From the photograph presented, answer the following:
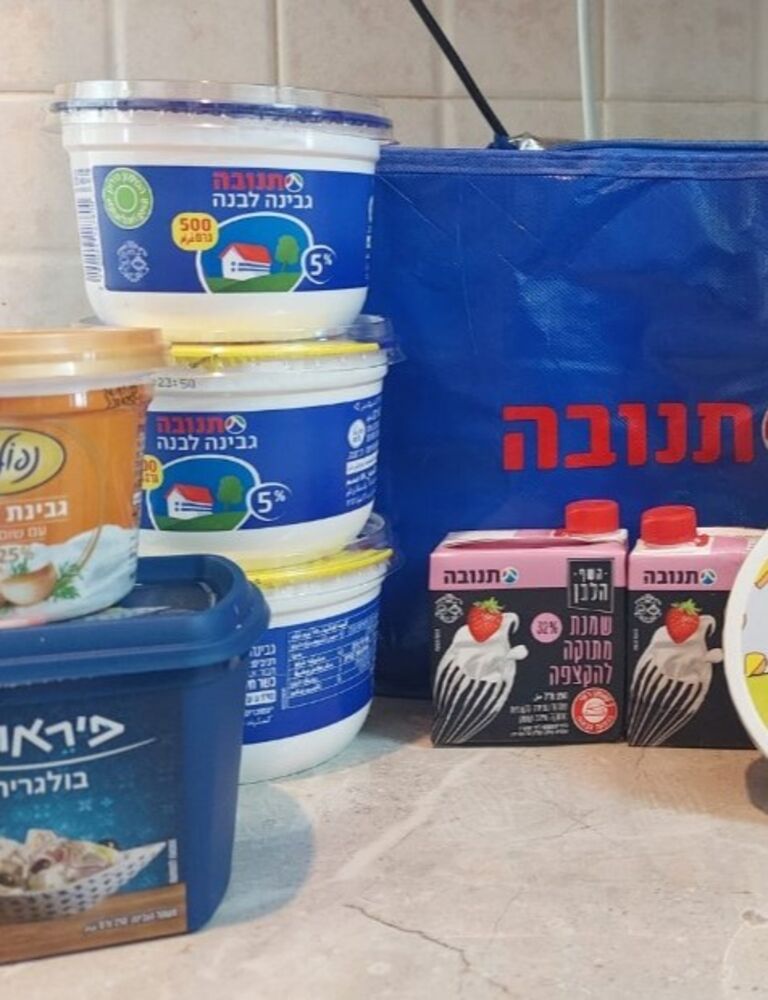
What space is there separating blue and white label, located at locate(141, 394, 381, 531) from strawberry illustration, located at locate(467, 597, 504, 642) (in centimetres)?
11

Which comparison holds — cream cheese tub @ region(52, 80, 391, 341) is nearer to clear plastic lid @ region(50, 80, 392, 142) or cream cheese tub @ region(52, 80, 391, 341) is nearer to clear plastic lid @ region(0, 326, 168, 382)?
clear plastic lid @ region(50, 80, 392, 142)

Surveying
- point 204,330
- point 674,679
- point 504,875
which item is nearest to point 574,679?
point 674,679

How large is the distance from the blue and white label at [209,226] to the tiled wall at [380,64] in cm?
27

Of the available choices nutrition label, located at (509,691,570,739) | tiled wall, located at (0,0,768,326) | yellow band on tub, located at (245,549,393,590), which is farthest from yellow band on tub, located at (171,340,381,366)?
tiled wall, located at (0,0,768,326)

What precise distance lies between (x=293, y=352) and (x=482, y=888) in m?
0.28

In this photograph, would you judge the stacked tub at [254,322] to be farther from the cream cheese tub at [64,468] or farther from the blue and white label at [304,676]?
the cream cheese tub at [64,468]

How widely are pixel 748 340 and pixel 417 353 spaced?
0.20m

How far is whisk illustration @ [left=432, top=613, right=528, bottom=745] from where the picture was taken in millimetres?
721

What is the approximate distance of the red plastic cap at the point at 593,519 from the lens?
746 millimetres

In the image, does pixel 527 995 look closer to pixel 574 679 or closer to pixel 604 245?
pixel 574 679

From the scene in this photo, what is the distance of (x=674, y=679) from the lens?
72cm

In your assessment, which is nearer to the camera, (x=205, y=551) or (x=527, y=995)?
(x=527, y=995)

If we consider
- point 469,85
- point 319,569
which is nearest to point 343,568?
point 319,569

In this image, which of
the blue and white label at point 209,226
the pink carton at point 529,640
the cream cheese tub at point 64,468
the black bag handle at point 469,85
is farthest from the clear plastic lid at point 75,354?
the black bag handle at point 469,85
